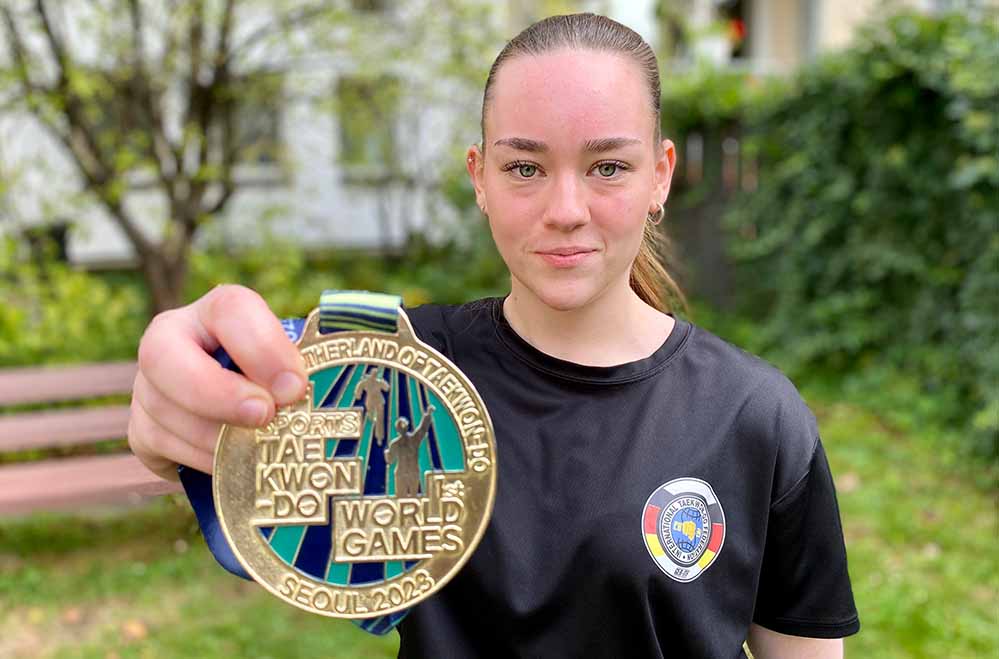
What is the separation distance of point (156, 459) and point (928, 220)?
227 inches

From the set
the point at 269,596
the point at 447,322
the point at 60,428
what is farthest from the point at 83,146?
the point at 447,322

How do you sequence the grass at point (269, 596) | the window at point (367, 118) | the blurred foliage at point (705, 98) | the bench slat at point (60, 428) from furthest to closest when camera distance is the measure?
the blurred foliage at point (705, 98)
the window at point (367, 118)
the bench slat at point (60, 428)
the grass at point (269, 596)

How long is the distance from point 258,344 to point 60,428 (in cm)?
396

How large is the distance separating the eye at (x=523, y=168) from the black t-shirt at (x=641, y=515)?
0.96 ft

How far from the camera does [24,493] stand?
160 inches

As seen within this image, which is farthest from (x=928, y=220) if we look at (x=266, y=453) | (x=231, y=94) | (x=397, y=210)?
(x=397, y=210)

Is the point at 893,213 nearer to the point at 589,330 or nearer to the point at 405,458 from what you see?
the point at 589,330

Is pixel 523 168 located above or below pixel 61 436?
above

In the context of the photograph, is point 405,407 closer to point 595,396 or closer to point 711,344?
point 595,396

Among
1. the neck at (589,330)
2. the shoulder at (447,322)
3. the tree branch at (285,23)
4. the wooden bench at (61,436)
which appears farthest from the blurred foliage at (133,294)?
the neck at (589,330)

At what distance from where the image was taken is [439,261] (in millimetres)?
9492

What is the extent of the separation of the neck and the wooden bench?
113 inches

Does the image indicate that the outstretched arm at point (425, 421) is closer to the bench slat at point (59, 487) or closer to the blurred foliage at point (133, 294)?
the bench slat at point (59, 487)

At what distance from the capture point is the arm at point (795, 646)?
62.6 inches
